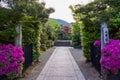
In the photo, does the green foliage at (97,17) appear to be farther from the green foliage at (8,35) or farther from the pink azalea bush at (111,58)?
the green foliage at (8,35)

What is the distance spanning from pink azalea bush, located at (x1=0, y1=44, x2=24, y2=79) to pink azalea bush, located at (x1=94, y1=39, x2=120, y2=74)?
9.39 feet

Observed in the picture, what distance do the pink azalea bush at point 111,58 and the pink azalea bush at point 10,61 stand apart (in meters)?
2.86

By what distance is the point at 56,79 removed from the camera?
8.44 meters

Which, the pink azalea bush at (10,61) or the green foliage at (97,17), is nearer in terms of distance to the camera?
the pink azalea bush at (10,61)

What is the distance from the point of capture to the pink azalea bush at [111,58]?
7152 mm

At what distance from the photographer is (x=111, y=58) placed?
23.7ft

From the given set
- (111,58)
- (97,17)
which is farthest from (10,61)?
(97,17)

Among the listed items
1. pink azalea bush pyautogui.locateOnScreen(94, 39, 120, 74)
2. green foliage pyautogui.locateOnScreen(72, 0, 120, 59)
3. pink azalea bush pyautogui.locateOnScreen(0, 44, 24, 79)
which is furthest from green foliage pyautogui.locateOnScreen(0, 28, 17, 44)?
pink azalea bush pyautogui.locateOnScreen(94, 39, 120, 74)

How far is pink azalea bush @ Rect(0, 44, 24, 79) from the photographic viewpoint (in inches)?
297

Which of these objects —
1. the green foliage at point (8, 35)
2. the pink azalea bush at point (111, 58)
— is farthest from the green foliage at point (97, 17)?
the green foliage at point (8, 35)

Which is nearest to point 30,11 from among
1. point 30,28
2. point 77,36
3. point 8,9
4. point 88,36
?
point 8,9

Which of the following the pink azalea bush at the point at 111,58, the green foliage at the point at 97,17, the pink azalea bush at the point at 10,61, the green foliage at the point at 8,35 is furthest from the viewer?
the green foliage at the point at 8,35

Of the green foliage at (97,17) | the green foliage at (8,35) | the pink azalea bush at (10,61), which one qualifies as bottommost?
the pink azalea bush at (10,61)

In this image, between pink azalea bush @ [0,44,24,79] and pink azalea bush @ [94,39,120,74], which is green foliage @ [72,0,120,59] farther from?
pink azalea bush @ [0,44,24,79]
